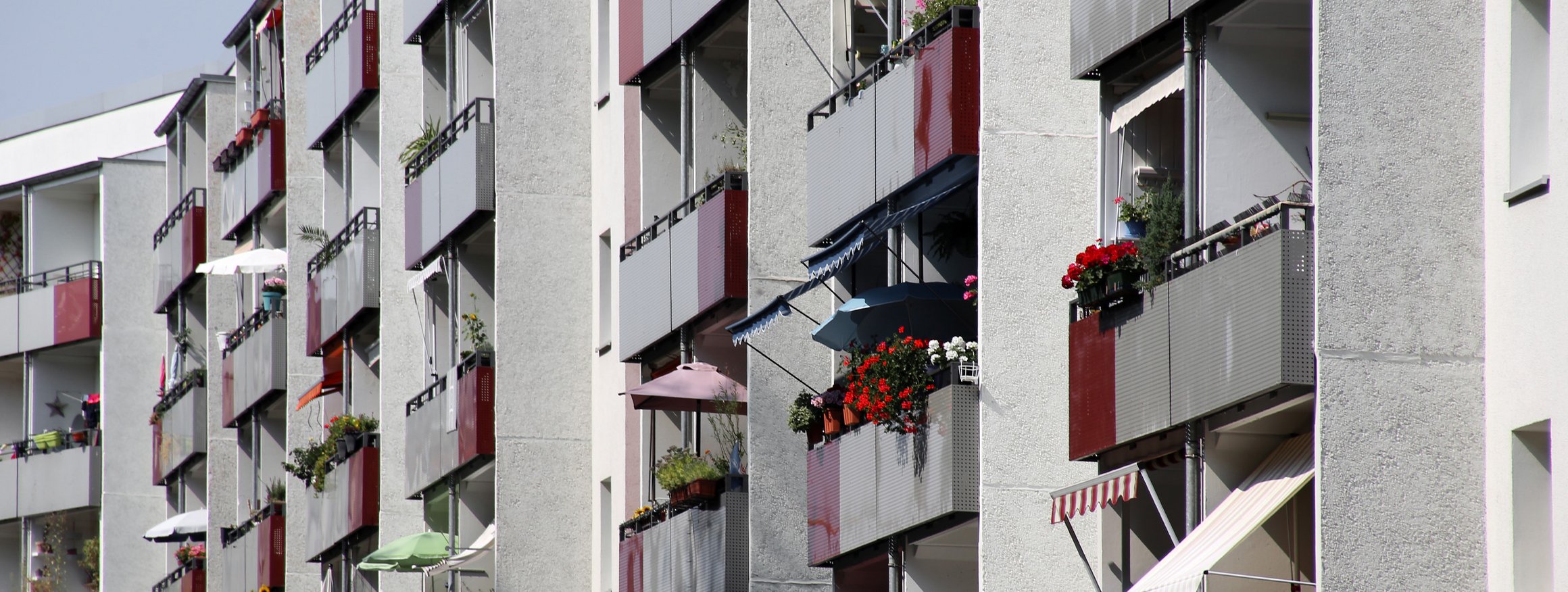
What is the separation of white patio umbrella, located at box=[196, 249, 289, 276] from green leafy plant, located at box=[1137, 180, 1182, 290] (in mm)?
29536

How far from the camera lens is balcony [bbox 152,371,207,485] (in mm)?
52281

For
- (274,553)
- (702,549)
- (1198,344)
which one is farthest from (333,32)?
(1198,344)

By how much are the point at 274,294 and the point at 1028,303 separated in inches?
1106

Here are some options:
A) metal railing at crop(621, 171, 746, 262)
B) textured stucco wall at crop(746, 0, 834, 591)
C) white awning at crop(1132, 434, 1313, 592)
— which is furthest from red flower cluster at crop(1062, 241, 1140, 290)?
metal railing at crop(621, 171, 746, 262)

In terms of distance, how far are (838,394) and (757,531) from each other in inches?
87.3

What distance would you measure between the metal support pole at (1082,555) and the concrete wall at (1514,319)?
199 inches

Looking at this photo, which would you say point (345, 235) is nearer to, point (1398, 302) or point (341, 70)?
point (341, 70)

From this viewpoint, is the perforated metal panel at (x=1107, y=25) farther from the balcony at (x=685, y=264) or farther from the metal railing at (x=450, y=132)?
the metal railing at (x=450, y=132)

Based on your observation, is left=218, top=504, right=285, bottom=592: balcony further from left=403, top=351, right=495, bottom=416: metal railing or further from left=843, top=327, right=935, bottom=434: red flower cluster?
left=843, top=327, right=935, bottom=434: red flower cluster

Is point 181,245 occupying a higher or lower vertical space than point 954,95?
higher

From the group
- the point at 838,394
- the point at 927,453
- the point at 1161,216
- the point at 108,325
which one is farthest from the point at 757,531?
the point at 108,325

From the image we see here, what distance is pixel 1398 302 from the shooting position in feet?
50.0

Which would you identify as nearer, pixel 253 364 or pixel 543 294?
pixel 543 294

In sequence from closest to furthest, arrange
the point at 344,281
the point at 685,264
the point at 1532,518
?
1. the point at 1532,518
2. the point at 685,264
3. the point at 344,281
